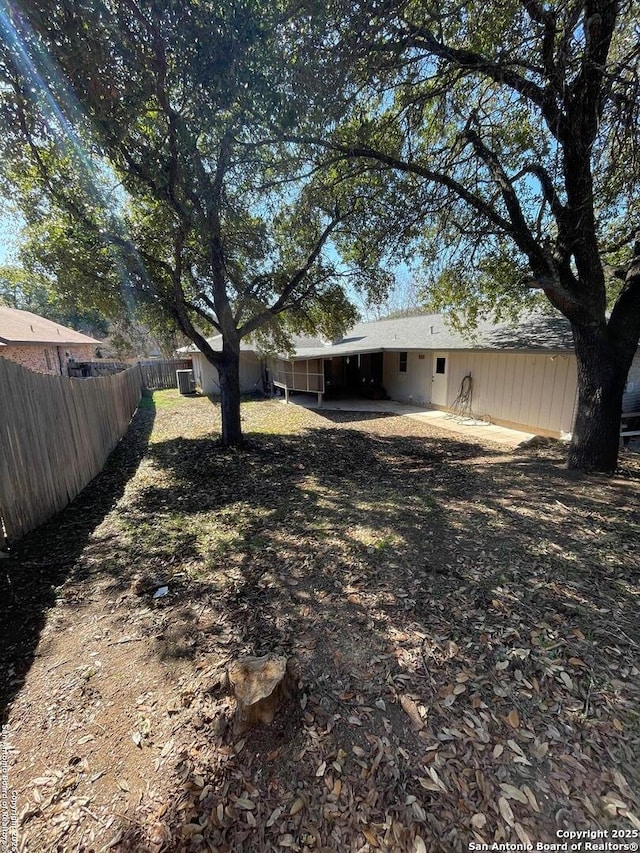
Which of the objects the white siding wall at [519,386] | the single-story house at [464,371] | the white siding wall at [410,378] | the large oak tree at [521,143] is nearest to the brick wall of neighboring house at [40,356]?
the single-story house at [464,371]

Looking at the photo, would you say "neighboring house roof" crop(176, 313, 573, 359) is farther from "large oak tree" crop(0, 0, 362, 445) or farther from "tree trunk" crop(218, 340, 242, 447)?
"tree trunk" crop(218, 340, 242, 447)

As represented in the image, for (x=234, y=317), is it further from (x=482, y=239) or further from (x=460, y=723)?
(x=460, y=723)

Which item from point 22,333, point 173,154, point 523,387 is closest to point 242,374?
point 22,333

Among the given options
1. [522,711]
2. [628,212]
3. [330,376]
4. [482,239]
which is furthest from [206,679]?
[330,376]

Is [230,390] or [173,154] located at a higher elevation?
[173,154]

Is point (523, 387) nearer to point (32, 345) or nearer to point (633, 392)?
point (633, 392)

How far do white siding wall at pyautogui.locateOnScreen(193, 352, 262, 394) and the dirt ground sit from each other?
14.3 meters

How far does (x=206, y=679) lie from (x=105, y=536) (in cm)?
263

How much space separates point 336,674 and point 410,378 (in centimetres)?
1294

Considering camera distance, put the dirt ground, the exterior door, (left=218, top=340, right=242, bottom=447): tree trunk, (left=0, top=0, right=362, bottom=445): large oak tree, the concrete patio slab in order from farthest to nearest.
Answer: the exterior door
the concrete patio slab
(left=218, top=340, right=242, bottom=447): tree trunk
(left=0, top=0, right=362, bottom=445): large oak tree
the dirt ground

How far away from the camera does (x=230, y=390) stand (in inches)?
320

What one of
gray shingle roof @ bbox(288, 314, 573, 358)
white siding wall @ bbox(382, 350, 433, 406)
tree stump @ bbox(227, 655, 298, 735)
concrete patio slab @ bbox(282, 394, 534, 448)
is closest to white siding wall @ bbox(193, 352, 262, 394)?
concrete patio slab @ bbox(282, 394, 534, 448)

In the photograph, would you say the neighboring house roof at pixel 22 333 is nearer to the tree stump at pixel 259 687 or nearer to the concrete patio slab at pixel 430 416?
the concrete patio slab at pixel 430 416

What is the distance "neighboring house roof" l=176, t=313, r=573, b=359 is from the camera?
9.23 m
